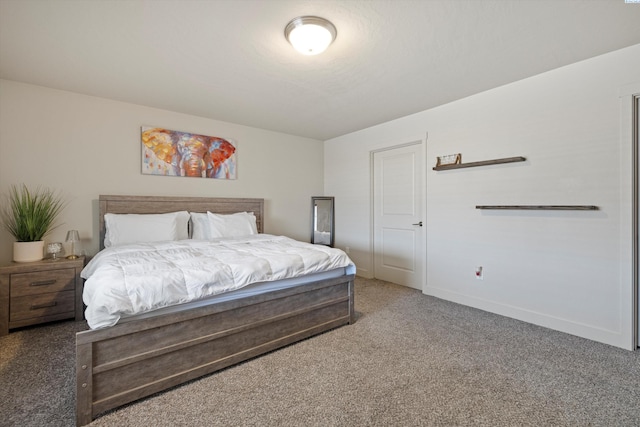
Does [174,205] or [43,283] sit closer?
[43,283]

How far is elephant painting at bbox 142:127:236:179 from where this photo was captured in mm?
3494

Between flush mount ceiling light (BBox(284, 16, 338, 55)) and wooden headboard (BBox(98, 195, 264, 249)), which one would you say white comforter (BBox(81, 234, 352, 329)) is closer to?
wooden headboard (BBox(98, 195, 264, 249))

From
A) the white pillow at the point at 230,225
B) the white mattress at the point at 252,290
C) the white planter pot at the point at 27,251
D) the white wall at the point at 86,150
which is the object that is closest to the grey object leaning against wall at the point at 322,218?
the white wall at the point at 86,150

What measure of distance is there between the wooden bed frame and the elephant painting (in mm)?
2450

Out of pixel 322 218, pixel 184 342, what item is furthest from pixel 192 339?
pixel 322 218

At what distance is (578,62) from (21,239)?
536 cm

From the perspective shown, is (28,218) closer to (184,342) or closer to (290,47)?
(184,342)

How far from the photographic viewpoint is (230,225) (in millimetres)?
3611

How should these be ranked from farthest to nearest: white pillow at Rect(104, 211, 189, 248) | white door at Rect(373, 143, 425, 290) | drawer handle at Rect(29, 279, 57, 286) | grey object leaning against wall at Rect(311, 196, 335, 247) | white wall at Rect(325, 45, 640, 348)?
grey object leaning against wall at Rect(311, 196, 335, 247), white door at Rect(373, 143, 425, 290), white pillow at Rect(104, 211, 189, 248), drawer handle at Rect(29, 279, 57, 286), white wall at Rect(325, 45, 640, 348)

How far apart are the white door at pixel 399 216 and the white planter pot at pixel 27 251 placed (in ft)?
13.1

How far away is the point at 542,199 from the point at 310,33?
98.8 inches

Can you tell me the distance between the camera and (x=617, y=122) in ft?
7.36

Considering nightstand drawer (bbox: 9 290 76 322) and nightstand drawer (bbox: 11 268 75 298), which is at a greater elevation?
nightstand drawer (bbox: 11 268 75 298)

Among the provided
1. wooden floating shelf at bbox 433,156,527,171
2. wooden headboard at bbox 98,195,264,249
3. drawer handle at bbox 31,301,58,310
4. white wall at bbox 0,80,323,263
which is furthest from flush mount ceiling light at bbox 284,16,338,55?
drawer handle at bbox 31,301,58,310
